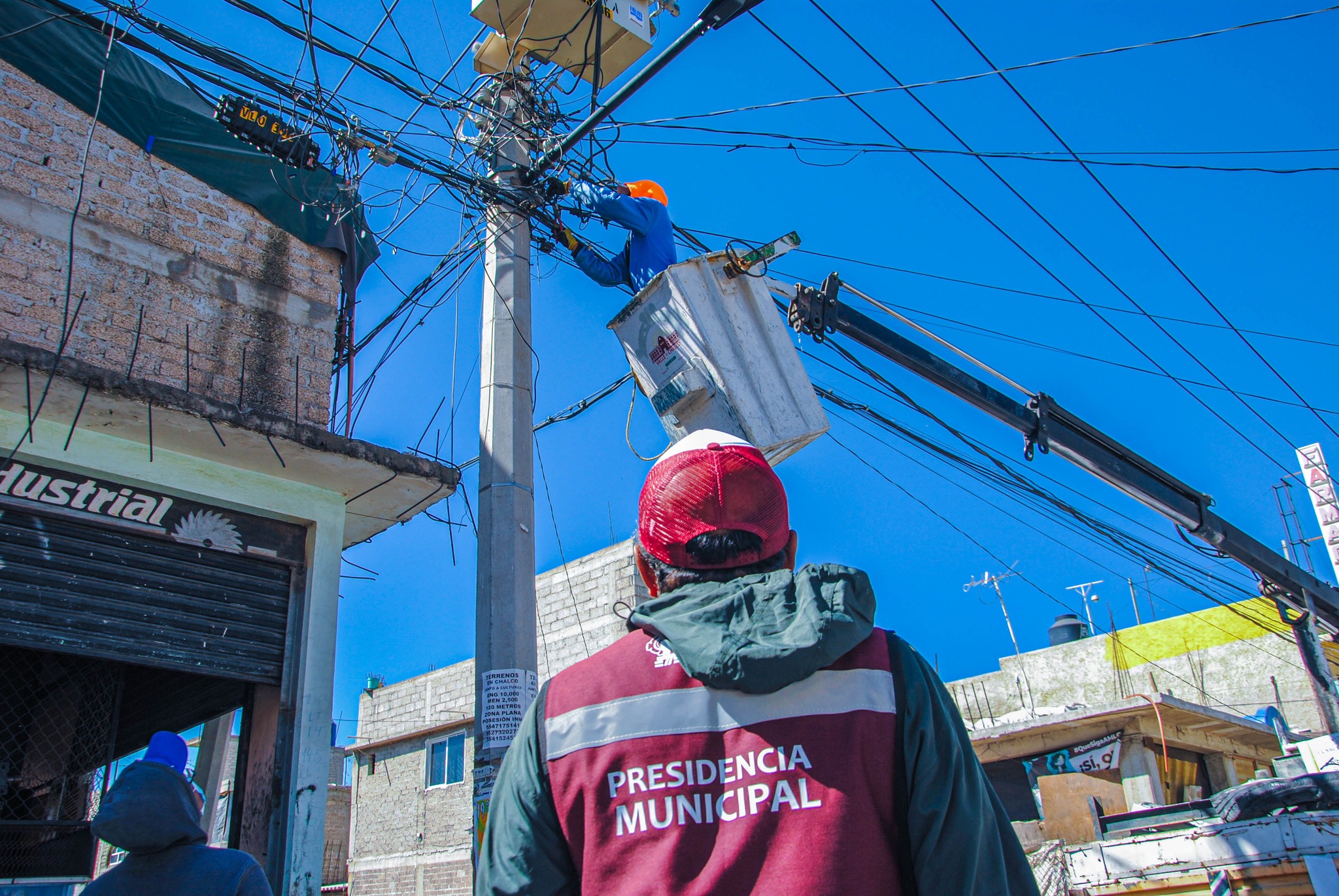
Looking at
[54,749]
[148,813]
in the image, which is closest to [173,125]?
[54,749]

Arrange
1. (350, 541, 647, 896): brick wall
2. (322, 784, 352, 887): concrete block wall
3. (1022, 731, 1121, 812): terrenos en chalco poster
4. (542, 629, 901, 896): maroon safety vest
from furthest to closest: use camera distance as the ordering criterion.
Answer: (322, 784, 352, 887): concrete block wall → (350, 541, 647, 896): brick wall → (1022, 731, 1121, 812): terrenos en chalco poster → (542, 629, 901, 896): maroon safety vest

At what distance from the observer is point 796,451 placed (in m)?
5.56

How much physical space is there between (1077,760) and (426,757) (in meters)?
12.1

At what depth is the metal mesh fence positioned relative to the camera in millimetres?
5637

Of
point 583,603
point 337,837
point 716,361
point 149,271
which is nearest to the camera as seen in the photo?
point 716,361

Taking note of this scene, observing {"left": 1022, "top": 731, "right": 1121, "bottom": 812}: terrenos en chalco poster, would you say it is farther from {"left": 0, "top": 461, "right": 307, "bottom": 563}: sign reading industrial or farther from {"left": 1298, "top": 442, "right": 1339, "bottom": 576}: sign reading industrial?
{"left": 0, "top": 461, "right": 307, "bottom": 563}: sign reading industrial

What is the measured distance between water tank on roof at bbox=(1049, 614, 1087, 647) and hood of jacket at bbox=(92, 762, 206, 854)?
79.5 feet

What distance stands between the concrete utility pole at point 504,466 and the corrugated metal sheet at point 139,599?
139cm

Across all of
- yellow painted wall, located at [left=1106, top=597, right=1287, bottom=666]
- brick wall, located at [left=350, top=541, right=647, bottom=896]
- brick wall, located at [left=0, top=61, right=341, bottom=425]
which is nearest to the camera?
brick wall, located at [left=0, top=61, right=341, bottom=425]

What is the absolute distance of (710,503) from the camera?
63.7 inches

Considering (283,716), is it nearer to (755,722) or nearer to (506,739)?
(506,739)

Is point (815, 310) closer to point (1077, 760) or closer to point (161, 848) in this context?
point (161, 848)

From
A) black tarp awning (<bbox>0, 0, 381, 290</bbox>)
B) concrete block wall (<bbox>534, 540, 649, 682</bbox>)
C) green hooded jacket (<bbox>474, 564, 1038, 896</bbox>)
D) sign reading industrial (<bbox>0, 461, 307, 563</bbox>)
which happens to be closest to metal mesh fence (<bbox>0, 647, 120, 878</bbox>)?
sign reading industrial (<bbox>0, 461, 307, 563</bbox>)

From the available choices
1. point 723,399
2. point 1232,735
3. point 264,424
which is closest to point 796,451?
point 723,399
